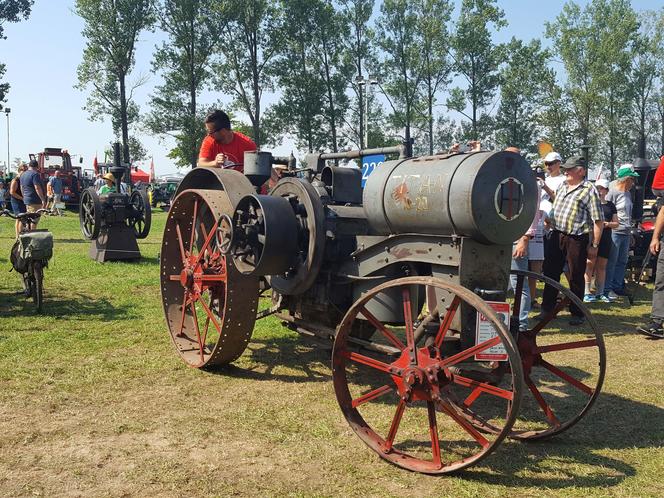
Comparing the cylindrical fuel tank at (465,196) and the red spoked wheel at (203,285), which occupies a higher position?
the cylindrical fuel tank at (465,196)

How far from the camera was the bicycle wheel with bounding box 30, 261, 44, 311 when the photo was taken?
638 cm

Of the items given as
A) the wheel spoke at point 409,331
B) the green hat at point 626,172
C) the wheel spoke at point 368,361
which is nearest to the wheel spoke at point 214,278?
the wheel spoke at point 368,361

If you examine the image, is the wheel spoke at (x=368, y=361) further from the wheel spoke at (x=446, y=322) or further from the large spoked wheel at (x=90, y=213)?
the large spoked wheel at (x=90, y=213)

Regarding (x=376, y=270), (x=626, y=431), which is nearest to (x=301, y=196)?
(x=376, y=270)

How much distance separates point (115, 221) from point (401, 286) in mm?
7818

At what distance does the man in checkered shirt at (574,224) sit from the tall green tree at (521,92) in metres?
34.4

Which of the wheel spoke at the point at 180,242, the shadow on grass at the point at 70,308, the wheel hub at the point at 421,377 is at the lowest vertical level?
the shadow on grass at the point at 70,308

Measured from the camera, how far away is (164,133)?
117 ft

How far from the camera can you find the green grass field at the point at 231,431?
2.90 m

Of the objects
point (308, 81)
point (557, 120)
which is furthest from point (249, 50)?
point (557, 120)

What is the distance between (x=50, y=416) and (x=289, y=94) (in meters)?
36.2

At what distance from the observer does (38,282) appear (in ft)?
21.0

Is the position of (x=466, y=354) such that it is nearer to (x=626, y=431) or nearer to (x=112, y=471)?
(x=626, y=431)

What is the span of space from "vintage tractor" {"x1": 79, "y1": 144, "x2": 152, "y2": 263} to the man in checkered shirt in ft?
20.7
